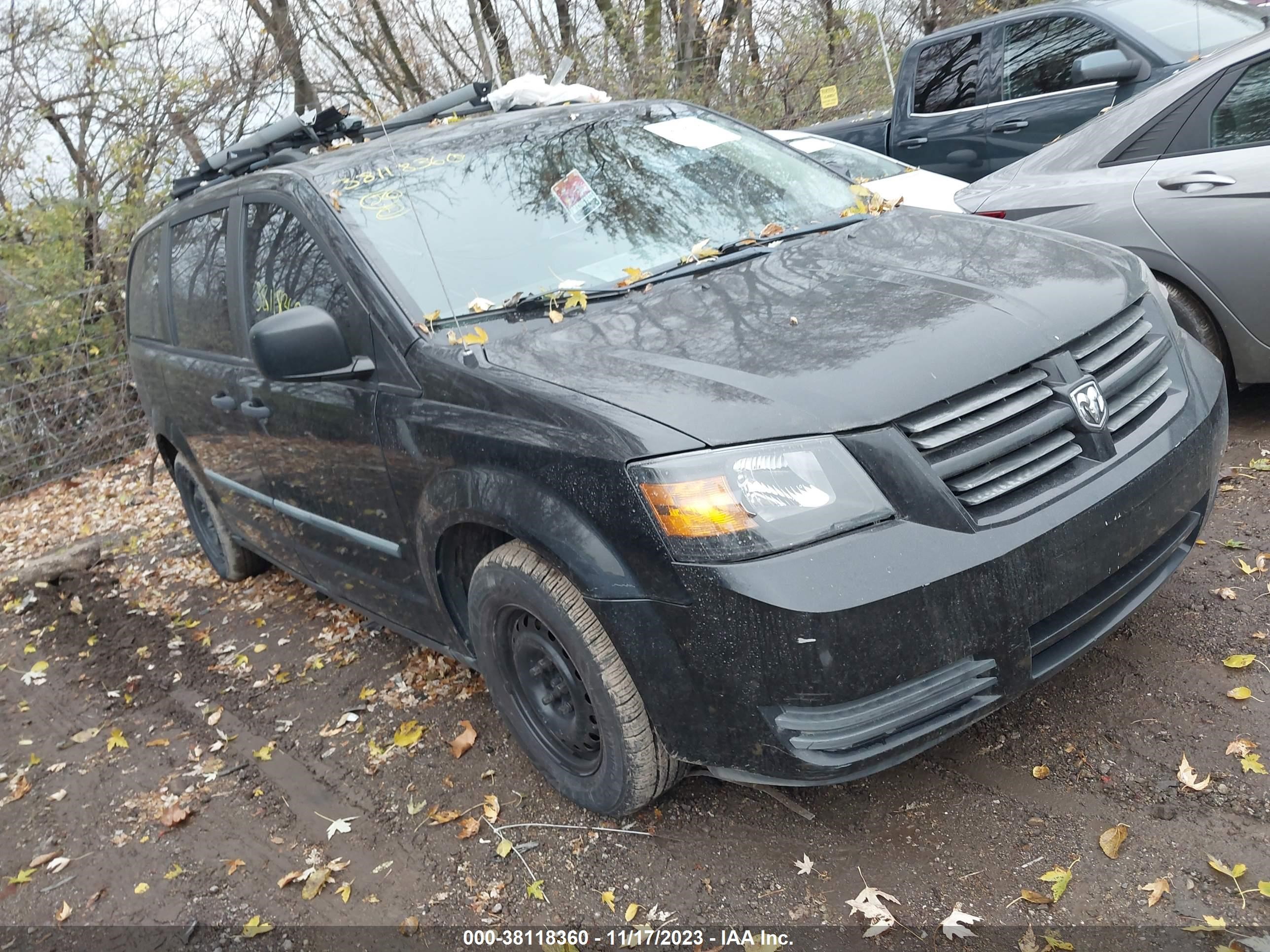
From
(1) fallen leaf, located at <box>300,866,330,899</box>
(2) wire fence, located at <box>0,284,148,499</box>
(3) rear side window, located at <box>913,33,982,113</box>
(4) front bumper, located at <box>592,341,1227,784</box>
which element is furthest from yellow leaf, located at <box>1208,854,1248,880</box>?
(2) wire fence, located at <box>0,284,148,499</box>

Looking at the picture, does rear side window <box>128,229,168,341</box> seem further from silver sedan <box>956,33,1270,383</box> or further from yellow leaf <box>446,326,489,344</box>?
silver sedan <box>956,33,1270,383</box>

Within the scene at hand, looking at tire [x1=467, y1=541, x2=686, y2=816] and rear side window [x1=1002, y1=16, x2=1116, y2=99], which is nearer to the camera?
tire [x1=467, y1=541, x2=686, y2=816]

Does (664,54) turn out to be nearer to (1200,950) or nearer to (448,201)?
(448,201)

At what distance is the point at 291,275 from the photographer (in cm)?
362

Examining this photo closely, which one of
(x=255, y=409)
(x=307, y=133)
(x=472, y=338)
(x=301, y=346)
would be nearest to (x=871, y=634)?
(x=472, y=338)

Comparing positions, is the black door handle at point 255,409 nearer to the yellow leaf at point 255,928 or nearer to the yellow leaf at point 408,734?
the yellow leaf at point 408,734

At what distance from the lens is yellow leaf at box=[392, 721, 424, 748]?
12.4ft

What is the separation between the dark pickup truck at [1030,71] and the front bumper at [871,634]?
4357mm

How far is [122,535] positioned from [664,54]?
1069 centimetres

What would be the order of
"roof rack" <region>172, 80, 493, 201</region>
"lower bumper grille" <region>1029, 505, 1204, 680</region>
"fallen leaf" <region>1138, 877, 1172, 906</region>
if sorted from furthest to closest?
"roof rack" <region>172, 80, 493, 201</region> → "lower bumper grille" <region>1029, 505, 1204, 680</region> → "fallen leaf" <region>1138, 877, 1172, 906</region>

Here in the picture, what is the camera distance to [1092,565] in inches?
98.7

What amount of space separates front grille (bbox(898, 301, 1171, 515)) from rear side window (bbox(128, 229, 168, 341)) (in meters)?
3.83

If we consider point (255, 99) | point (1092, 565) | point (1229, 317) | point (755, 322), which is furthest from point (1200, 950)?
point (255, 99)

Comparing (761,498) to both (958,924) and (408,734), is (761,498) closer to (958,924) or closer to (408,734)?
(958,924)
